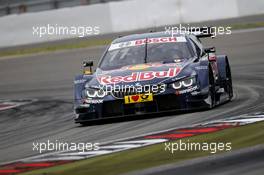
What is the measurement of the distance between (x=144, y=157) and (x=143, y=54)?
4.88m

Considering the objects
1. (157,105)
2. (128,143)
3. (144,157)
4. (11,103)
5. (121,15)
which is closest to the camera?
(144,157)

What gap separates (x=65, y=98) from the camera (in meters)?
15.7

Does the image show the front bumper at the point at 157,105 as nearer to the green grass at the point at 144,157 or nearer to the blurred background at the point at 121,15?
the green grass at the point at 144,157

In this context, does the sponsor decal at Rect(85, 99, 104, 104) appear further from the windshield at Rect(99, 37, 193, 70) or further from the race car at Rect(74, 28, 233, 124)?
the windshield at Rect(99, 37, 193, 70)

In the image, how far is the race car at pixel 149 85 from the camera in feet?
36.2

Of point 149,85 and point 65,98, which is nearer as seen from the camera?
point 149,85

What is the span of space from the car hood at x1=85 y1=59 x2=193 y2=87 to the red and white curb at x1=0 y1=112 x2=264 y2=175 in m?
1.38

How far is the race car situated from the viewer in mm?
11031

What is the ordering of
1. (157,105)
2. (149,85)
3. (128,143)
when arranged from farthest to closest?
1. (157,105)
2. (149,85)
3. (128,143)

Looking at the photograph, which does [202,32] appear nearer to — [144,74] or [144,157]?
[144,74]

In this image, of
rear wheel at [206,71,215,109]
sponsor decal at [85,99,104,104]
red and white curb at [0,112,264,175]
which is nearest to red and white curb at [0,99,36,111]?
sponsor decal at [85,99,104,104]

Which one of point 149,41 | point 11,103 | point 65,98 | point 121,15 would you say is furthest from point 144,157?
point 121,15

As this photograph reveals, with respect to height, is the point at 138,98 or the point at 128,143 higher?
the point at 138,98

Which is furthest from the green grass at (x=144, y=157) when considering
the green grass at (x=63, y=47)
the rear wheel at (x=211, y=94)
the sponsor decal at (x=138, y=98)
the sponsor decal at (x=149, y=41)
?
the green grass at (x=63, y=47)
